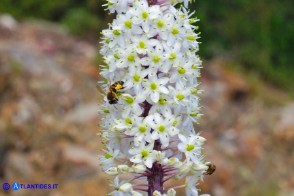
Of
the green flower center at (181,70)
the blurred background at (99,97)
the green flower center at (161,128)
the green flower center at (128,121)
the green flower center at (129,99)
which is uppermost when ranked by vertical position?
the blurred background at (99,97)

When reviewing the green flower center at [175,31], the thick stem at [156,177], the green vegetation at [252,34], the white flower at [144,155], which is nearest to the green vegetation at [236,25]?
the green vegetation at [252,34]

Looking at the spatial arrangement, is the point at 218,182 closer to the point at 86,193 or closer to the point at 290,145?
the point at 86,193

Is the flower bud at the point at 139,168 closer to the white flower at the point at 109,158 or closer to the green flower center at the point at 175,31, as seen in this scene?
the white flower at the point at 109,158

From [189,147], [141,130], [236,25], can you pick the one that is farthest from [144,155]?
[236,25]

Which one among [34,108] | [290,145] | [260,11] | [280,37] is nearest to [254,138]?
[290,145]

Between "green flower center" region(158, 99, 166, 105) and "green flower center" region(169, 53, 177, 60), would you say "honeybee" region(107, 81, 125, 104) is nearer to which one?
"green flower center" region(158, 99, 166, 105)

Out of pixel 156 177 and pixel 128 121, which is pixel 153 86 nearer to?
pixel 128 121
